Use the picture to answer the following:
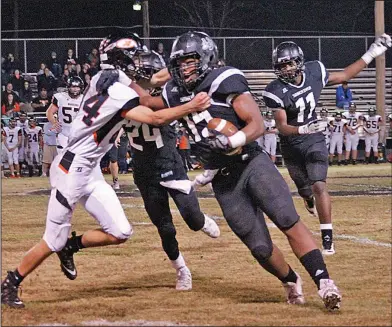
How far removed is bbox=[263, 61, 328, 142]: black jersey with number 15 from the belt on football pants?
272 centimetres

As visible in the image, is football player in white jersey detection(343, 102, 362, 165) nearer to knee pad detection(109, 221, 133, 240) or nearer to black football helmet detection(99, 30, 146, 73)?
black football helmet detection(99, 30, 146, 73)

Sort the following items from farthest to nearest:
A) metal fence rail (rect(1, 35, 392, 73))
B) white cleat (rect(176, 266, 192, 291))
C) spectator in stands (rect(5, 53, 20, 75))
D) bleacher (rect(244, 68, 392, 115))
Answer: bleacher (rect(244, 68, 392, 115)), metal fence rail (rect(1, 35, 392, 73)), spectator in stands (rect(5, 53, 20, 75)), white cleat (rect(176, 266, 192, 291))

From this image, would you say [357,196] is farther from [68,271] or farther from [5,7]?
[5,7]

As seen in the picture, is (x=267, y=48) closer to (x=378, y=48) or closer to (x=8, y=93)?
(x=8, y=93)

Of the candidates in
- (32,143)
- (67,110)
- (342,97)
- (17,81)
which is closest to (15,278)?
(67,110)

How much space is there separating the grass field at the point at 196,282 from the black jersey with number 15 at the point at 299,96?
45.1 inches

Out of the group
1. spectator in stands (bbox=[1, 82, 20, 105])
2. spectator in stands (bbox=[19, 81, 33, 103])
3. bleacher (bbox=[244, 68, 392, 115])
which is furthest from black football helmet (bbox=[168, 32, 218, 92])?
bleacher (bbox=[244, 68, 392, 115])

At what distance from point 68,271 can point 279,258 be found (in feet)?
4.63

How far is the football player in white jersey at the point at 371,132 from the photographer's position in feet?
68.9

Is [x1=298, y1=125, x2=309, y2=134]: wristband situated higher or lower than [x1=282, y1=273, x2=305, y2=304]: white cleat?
higher

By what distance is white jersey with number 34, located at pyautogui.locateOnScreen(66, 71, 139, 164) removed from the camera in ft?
17.7

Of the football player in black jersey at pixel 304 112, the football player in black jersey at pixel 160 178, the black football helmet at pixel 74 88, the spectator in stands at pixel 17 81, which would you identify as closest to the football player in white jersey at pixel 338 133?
the spectator in stands at pixel 17 81

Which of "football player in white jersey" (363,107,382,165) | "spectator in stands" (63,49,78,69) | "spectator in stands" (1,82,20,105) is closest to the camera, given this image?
"spectator in stands" (1,82,20,105)

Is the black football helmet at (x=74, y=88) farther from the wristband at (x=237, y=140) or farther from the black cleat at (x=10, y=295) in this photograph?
the wristband at (x=237, y=140)
